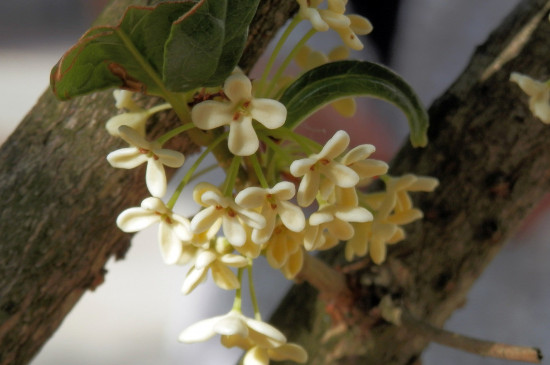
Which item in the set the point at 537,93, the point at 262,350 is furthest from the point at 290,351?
the point at 537,93

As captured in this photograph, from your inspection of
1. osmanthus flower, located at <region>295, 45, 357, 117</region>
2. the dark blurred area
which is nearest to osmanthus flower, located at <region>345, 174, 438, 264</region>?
osmanthus flower, located at <region>295, 45, 357, 117</region>

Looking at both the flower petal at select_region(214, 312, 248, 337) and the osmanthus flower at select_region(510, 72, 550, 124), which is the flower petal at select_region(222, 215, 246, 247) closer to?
the flower petal at select_region(214, 312, 248, 337)

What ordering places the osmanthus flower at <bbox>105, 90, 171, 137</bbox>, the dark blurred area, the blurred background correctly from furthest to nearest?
the dark blurred area
the blurred background
the osmanthus flower at <bbox>105, 90, 171, 137</bbox>

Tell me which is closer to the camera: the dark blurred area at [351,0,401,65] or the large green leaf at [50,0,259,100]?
the large green leaf at [50,0,259,100]

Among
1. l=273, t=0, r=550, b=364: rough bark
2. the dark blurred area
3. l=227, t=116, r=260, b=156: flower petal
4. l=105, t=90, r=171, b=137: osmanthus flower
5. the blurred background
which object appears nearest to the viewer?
l=227, t=116, r=260, b=156: flower petal

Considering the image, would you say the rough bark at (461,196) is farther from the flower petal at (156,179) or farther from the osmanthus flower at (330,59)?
the flower petal at (156,179)

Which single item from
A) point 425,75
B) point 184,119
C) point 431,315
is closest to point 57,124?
point 184,119

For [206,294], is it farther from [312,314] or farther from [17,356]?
[17,356]
